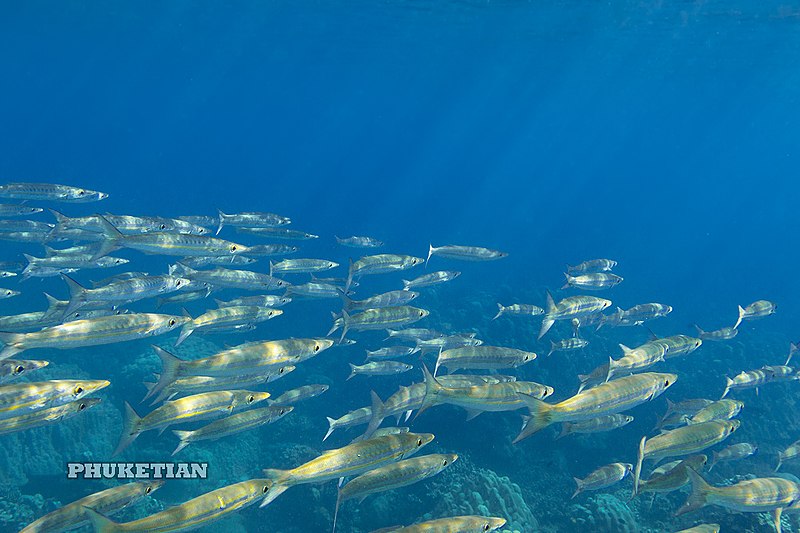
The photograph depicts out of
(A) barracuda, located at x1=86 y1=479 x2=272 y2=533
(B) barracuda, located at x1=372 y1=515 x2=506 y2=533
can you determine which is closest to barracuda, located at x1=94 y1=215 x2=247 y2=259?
(A) barracuda, located at x1=86 y1=479 x2=272 y2=533

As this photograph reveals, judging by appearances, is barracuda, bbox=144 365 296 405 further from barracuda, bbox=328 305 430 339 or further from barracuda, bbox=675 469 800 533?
barracuda, bbox=675 469 800 533

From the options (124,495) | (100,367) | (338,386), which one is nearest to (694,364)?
(338,386)

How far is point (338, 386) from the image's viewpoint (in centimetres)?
1284

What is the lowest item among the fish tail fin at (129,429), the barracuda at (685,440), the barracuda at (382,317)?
the barracuda at (685,440)

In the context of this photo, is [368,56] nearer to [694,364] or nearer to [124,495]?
[694,364]

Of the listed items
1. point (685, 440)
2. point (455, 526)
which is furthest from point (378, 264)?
point (685, 440)

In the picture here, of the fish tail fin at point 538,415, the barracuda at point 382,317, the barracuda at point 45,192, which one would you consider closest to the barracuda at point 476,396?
the fish tail fin at point 538,415

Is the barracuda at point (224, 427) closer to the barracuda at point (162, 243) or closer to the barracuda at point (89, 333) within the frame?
the barracuda at point (89, 333)

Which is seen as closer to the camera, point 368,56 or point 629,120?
point 368,56

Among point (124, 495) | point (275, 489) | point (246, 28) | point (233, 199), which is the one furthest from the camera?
point (233, 199)

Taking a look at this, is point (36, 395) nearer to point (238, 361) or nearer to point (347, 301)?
point (238, 361)

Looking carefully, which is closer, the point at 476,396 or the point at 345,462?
the point at 345,462

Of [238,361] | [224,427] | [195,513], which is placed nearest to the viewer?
[195,513]

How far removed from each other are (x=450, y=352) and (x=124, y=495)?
14.3 ft
